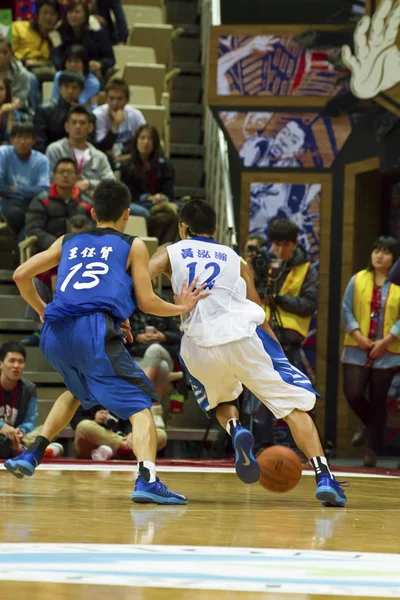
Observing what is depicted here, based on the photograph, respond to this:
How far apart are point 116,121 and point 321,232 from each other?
7.94 feet

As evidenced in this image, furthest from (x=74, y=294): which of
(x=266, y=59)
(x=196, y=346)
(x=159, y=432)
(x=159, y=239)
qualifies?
(x=266, y=59)

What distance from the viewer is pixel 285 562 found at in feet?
12.2

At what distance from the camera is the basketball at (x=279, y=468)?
5.61 m

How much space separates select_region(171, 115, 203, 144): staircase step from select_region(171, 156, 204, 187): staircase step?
701 mm

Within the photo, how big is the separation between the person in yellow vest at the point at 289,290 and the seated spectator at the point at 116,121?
2.98m

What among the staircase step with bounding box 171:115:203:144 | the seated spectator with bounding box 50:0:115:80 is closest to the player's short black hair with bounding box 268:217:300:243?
the staircase step with bounding box 171:115:203:144

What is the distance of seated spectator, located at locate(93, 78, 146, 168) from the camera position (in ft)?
38.4

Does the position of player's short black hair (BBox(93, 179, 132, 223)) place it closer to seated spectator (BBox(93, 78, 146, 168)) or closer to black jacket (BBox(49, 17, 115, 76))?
seated spectator (BBox(93, 78, 146, 168))

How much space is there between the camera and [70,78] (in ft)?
38.5

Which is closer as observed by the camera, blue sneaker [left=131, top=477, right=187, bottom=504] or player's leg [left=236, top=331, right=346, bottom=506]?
blue sneaker [left=131, top=477, right=187, bottom=504]

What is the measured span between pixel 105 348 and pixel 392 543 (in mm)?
1738

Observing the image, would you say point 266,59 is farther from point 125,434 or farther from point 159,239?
point 125,434

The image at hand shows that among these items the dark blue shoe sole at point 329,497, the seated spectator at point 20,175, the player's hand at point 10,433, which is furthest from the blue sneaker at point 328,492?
the seated spectator at point 20,175

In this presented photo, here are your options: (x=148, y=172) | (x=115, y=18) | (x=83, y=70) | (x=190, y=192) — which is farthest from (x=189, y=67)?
(x=148, y=172)
